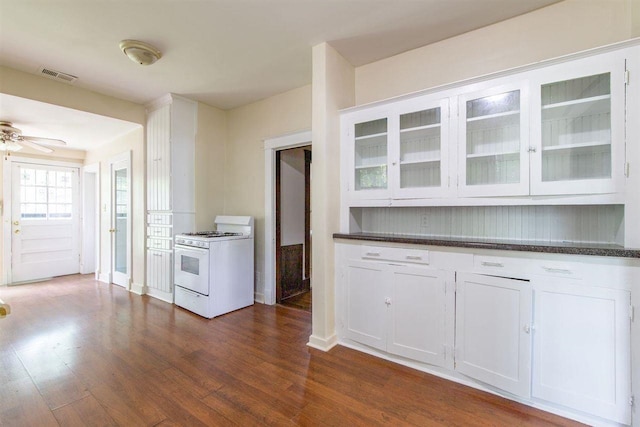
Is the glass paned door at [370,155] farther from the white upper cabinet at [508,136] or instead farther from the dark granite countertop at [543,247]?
the dark granite countertop at [543,247]

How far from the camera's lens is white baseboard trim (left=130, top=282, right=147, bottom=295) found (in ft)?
13.8

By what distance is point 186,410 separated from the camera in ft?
5.76

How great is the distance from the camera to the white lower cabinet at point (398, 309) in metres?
2.13

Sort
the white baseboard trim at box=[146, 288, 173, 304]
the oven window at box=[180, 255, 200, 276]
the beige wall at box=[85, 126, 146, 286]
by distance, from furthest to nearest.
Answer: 1. the beige wall at box=[85, 126, 146, 286]
2. the white baseboard trim at box=[146, 288, 173, 304]
3. the oven window at box=[180, 255, 200, 276]

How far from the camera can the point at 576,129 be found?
1969 millimetres

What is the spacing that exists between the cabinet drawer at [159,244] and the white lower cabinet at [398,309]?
265 centimetres

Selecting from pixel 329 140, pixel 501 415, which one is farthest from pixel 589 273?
pixel 329 140

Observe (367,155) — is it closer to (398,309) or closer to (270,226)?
(398,309)

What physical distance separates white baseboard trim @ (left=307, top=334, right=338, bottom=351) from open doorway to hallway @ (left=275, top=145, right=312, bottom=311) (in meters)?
1.04

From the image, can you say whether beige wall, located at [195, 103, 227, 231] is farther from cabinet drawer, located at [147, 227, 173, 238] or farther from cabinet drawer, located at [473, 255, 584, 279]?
cabinet drawer, located at [473, 255, 584, 279]

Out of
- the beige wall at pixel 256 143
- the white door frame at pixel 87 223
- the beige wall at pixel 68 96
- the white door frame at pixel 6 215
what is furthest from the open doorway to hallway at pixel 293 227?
the white door frame at pixel 6 215

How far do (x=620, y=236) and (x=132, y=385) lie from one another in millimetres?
3436

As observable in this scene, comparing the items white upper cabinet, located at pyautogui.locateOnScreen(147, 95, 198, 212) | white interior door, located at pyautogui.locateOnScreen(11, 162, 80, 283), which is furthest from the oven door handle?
white interior door, located at pyautogui.locateOnScreen(11, 162, 80, 283)

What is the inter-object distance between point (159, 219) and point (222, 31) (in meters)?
2.71
